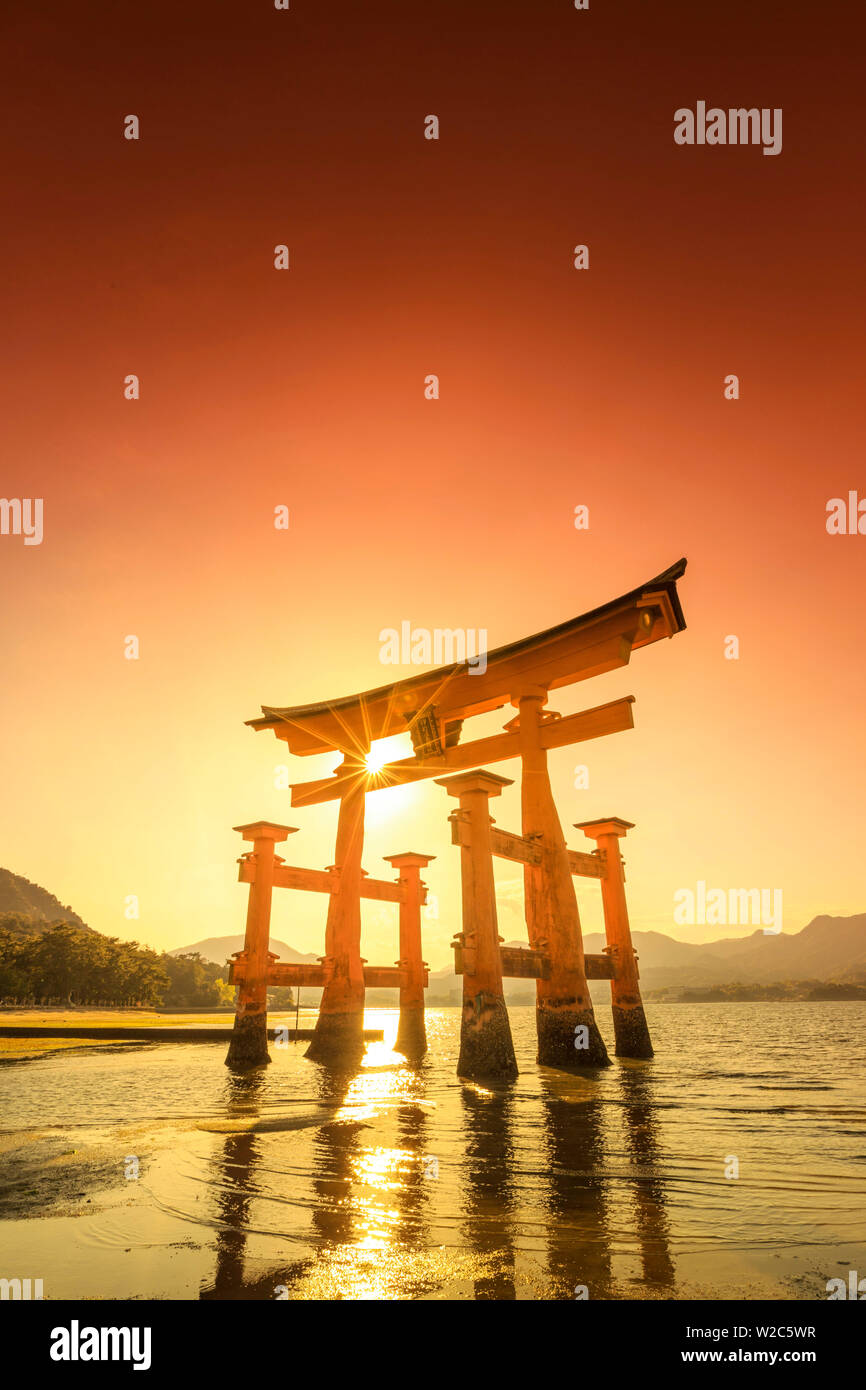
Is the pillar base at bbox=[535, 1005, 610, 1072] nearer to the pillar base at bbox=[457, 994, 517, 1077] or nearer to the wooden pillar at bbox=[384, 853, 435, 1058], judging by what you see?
the pillar base at bbox=[457, 994, 517, 1077]

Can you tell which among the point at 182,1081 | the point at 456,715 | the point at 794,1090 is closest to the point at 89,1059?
the point at 182,1081

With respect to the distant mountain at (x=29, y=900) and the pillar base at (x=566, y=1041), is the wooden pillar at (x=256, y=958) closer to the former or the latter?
the pillar base at (x=566, y=1041)

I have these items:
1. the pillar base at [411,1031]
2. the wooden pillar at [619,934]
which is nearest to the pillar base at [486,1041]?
the wooden pillar at [619,934]

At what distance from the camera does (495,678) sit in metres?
14.4

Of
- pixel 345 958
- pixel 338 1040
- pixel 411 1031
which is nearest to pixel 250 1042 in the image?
pixel 338 1040

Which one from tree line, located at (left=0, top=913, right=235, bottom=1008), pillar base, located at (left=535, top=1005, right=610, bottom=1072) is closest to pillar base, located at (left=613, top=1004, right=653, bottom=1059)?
pillar base, located at (left=535, top=1005, right=610, bottom=1072)

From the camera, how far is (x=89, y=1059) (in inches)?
734

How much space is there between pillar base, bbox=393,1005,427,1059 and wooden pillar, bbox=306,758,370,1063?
6.07 metres

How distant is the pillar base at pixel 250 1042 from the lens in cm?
1593

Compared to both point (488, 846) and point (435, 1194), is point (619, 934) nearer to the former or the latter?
point (488, 846)

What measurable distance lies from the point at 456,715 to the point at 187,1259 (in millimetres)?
12045

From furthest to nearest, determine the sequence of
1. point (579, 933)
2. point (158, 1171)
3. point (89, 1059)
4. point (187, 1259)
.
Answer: point (89, 1059)
point (579, 933)
point (158, 1171)
point (187, 1259)

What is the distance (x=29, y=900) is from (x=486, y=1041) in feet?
709
